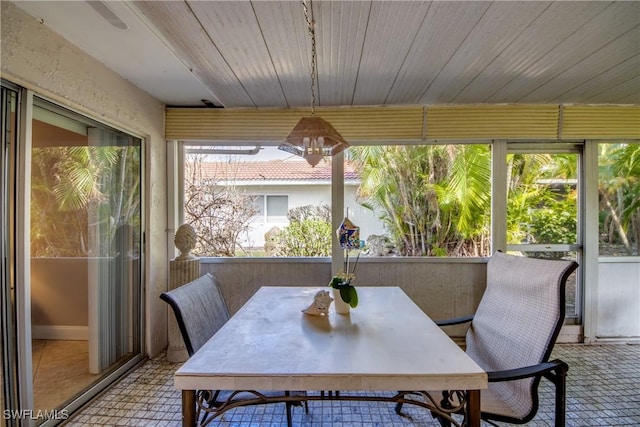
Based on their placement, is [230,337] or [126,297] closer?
[230,337]

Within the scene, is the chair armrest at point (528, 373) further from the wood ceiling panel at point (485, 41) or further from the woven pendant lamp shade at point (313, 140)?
the wood ceiling panel at point (485, 41)

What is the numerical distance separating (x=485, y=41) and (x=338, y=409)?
2518 mm

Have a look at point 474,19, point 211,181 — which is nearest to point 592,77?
point 474,19

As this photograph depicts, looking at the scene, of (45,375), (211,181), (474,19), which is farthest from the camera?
(211,181)

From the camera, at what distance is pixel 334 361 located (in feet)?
3.93

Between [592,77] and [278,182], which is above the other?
[592,77]

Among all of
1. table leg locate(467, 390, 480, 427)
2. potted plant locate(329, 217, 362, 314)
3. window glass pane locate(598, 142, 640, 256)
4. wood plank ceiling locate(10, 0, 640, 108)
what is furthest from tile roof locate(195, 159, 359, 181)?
window glass pane locate(598, 142, 640, 256)

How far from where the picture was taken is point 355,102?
305 centimetres

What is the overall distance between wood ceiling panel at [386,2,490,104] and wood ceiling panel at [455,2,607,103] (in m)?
0.31

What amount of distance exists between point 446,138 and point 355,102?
970mm

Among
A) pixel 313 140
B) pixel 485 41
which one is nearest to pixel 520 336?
pixel 313 140

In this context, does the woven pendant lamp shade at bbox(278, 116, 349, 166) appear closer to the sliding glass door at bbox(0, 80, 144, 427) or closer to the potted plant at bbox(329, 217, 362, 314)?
the potted plant at bbox(329, 217, 362, 314)

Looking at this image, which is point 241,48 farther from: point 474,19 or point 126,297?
point 126,297

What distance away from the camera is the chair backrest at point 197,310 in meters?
1.44
